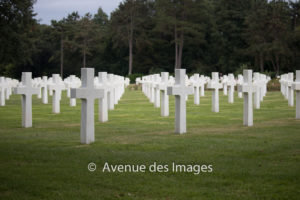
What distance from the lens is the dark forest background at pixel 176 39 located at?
58.0 metres

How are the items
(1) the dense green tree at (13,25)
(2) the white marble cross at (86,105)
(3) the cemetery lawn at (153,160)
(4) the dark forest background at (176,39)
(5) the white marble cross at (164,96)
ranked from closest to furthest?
(3) the cemetery lawn at (153,160) < (2) the white marble cross at (86,105) < (5) the white marble cross at (164,96) < (1) the dense green tree at (13,25) < (4) the dark forest background at (176,39)

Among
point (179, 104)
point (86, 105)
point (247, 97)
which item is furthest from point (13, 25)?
point (86, 105)

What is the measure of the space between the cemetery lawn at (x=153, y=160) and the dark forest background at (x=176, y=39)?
43.6 metres

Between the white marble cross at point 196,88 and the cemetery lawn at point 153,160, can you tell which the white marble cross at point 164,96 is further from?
the white marble cross at point 196,88

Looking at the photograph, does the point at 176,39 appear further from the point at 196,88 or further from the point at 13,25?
the point at 196,88

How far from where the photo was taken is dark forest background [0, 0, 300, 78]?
5803 centimetres

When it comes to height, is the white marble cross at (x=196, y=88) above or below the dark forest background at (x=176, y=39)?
below

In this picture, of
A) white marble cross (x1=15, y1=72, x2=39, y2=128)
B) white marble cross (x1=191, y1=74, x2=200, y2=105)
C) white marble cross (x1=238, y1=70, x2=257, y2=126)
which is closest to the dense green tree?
white marble cross (x1=191, y1=74, x2=200, y2=105)

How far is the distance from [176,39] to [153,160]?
57060mm

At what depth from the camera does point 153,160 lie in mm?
7137

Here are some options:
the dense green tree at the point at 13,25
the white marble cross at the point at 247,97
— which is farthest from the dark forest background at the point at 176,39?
the white marble cross at the point at 247,97

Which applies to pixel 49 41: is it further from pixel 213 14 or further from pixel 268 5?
pixel 268 5

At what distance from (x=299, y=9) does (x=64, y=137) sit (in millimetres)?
55488

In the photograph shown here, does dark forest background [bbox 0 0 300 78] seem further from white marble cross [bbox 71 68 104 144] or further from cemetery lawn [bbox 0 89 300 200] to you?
white marble cross [bbox 71 68 104 144]
